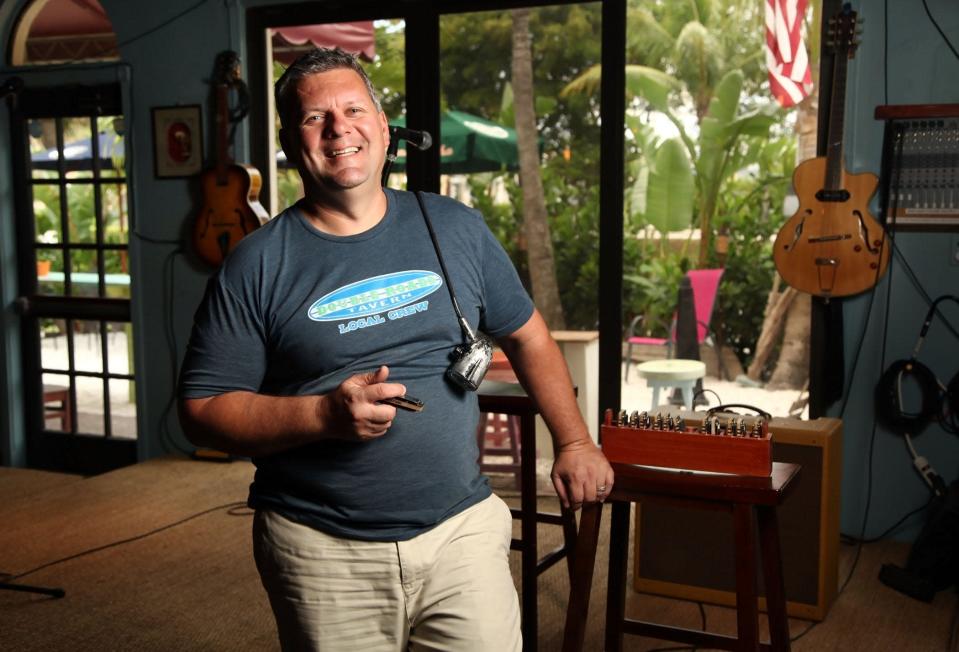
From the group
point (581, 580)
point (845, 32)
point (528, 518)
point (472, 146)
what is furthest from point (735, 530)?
point (472, 146)

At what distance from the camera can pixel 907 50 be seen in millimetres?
3885

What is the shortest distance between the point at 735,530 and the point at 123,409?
14.7 ft

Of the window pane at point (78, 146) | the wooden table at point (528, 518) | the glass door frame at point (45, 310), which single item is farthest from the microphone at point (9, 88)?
the wooden table at point (528, 518)

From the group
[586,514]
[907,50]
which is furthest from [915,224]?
[586,514]

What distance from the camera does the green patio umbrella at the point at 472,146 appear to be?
564cm

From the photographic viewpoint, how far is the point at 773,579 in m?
2.31

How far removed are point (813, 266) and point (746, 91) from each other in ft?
10.5

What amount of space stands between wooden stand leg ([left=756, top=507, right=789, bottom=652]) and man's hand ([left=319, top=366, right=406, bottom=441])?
118 cm

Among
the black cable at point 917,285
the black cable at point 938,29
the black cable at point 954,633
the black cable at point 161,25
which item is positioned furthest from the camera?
the black cable at point 161,25

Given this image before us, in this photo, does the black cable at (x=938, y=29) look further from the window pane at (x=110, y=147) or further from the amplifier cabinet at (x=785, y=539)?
the window pane at (x=110, y=147)

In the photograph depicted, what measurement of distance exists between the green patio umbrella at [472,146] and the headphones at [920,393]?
2651 millimetres

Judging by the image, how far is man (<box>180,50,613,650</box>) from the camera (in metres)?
1.63

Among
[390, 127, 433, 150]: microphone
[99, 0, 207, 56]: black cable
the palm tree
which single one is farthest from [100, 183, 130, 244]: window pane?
[390, 127, 433, 150]: microphone

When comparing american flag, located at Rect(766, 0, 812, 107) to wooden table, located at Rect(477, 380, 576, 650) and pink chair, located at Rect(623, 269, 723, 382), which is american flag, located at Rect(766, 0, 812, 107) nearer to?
pink chair, located at Rect(623, 269, 723, 382)
